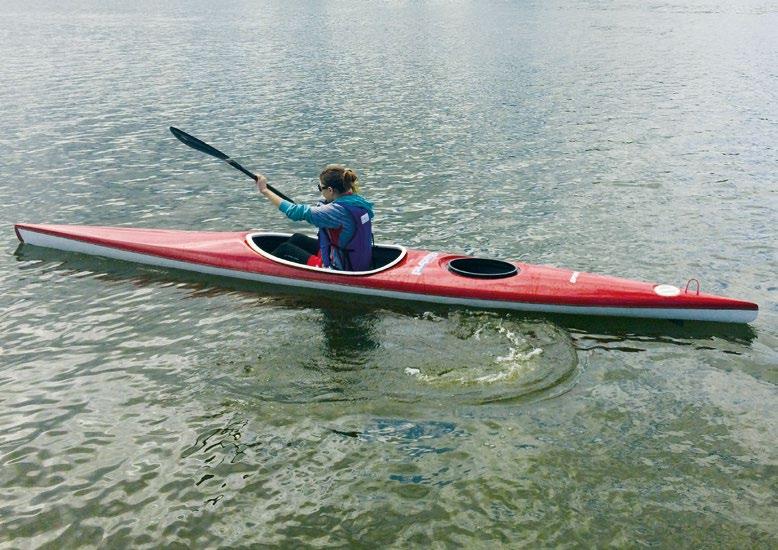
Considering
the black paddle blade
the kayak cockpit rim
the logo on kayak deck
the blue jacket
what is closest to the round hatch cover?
the logo on kayak deck

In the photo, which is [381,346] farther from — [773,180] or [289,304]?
[773,180]

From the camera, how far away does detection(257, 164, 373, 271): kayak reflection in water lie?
923cm

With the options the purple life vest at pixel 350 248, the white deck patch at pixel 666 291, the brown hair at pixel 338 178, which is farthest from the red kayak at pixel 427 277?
the brown hair at pixel 338 178

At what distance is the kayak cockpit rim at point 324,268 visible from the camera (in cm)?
964

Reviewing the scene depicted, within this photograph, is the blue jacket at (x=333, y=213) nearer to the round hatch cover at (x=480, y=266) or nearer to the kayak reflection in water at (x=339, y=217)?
the kayak reflection in water at (x=339, y=217)

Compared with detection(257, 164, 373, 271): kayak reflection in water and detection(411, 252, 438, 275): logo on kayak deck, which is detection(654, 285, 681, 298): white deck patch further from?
detection(257, 164, 373, 271): kayak reflection in water

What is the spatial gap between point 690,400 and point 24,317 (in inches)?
321

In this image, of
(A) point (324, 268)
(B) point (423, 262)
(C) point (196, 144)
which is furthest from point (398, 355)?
(C) point (196, 144)

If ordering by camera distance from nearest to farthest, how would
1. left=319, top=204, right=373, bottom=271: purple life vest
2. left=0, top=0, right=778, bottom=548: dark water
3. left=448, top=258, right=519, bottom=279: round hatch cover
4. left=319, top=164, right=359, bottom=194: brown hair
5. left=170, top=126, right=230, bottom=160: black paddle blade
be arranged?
left=0, top=0, right=778, bottom=548: dark water < left=319, top=164, right=359, bottom=194: brown hair < left=319, top=204, right=373, bottom=271: purple life vest < left=448, top=258, right=519, bottom=279: round hatch cover < left=170, top=126, right=230, bottom=160: black paddle blade

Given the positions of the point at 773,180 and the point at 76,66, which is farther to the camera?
the point at 76,66

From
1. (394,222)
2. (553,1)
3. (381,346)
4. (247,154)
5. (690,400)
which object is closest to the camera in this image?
(690,400)

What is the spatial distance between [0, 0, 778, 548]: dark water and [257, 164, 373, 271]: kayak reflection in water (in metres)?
0.61

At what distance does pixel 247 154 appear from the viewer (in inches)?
699

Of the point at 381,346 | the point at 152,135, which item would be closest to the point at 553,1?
the point at 152,135
